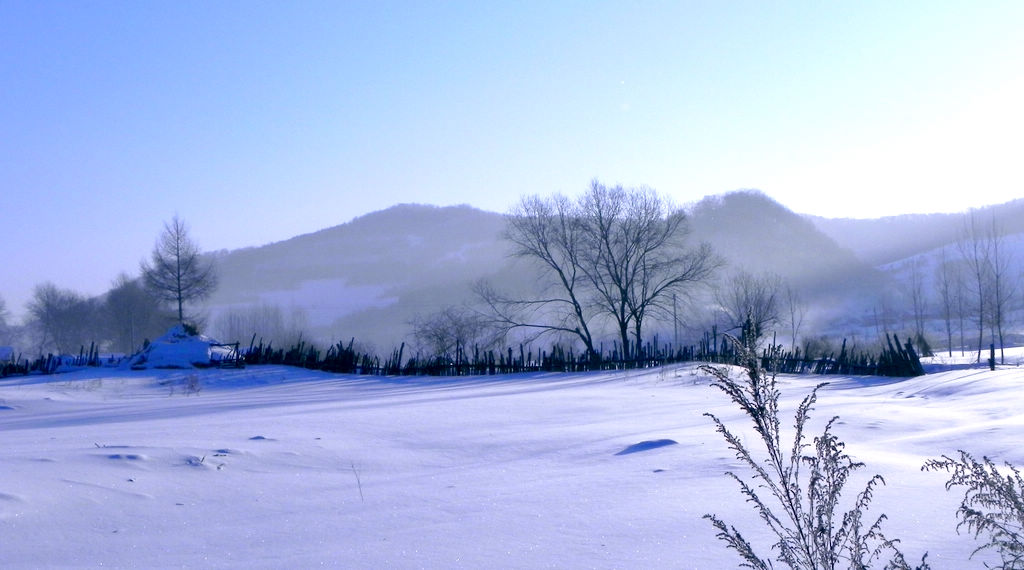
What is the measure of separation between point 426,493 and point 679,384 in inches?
498

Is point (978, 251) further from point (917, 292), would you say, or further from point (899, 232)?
point (899, 232)

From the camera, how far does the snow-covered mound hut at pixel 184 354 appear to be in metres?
24.6

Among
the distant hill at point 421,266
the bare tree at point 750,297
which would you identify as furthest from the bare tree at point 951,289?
the bare tree at point 750,297

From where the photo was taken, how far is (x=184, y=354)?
82.2ft

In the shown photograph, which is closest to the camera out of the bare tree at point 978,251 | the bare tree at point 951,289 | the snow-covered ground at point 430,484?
the snow-covered ground at point 430,484

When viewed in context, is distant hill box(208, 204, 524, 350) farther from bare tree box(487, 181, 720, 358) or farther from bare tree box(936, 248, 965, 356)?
bare tree box(936, 248, 965, 356)

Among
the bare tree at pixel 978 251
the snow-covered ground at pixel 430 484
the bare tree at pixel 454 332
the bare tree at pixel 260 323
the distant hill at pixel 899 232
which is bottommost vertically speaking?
the snow-covered ground at pixel 430 484

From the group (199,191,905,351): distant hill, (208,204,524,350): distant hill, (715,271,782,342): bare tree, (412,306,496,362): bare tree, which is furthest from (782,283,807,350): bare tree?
(412,306,496,362): bare tree

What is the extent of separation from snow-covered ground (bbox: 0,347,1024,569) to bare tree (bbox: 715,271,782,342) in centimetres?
2599

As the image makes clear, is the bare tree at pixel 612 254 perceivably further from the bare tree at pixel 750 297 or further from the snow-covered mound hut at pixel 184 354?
the snow-covered mound hut at pixel 184 354

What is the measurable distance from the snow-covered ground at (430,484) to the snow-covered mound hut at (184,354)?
43.3 ft

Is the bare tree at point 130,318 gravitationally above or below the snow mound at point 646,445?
above

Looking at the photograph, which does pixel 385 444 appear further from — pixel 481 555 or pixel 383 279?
pixel 383 279

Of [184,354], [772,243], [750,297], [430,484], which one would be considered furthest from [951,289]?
[430,484]
